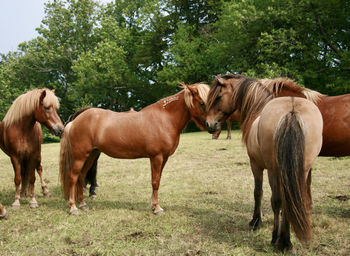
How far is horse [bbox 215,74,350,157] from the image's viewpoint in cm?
404

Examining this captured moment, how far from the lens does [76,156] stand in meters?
4.95

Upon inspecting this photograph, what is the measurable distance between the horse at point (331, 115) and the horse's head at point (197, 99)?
2.79ft

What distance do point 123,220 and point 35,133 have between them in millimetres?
2533

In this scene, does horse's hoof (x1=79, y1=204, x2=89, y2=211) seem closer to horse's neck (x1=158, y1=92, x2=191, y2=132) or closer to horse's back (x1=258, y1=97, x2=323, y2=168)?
horse's neck (x1=158, y1=92, x2=191, y2=132)

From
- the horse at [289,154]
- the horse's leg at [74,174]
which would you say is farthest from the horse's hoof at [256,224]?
the horse's leg at [74,174]

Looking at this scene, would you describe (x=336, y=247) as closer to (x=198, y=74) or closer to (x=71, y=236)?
(x=71, y=236)

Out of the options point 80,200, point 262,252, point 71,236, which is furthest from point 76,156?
point 262,252

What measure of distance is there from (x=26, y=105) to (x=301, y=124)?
4.72 m

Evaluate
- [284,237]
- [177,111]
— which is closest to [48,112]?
[177,111]

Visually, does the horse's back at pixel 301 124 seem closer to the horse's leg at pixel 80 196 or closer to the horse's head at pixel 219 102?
the horse's head at pixel 219 102

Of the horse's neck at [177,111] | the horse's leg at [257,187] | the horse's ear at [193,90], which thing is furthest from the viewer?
the horse's neck at [177,111]

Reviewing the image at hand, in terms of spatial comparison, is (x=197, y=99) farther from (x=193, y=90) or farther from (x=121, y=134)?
(x=121, y=134)

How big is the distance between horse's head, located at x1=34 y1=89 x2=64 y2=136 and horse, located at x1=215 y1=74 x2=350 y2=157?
3528mm

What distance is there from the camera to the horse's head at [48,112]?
5211 mm
